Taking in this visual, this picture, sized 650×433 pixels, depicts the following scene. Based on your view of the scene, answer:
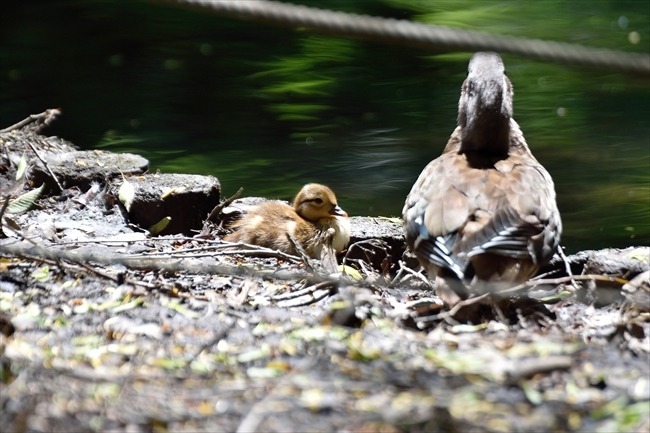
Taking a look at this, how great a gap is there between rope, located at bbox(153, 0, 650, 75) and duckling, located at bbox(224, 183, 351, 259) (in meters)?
3.56

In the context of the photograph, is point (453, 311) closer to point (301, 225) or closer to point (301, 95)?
point (301, 225)

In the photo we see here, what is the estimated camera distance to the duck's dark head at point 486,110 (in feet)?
17.9

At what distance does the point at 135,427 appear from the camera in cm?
230

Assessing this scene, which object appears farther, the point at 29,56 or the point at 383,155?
the point at 383,155

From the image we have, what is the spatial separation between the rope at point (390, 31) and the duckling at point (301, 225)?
356 cm

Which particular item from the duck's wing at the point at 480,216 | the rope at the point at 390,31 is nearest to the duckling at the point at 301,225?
the duck's wing at the point at 480,216

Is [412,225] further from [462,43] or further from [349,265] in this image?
[462,43]

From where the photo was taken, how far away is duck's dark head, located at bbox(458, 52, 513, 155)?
5.46 meters

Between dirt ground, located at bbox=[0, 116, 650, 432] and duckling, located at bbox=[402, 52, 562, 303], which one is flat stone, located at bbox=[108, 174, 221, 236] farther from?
duckling, located at bbox=[402, 52, 562, 303]

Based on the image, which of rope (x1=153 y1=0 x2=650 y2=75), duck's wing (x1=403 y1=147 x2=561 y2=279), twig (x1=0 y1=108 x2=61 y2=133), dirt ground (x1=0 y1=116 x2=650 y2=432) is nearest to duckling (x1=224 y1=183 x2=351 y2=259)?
dirt ground (x1=0 y1=116 x2=650 y2=432)

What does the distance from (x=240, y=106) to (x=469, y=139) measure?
18.6ft

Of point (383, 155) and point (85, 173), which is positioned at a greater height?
point (85, 173)

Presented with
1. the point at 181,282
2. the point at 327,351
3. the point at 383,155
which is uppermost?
the point at 327,351

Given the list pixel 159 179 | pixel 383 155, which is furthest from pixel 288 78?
pixel 159 179
